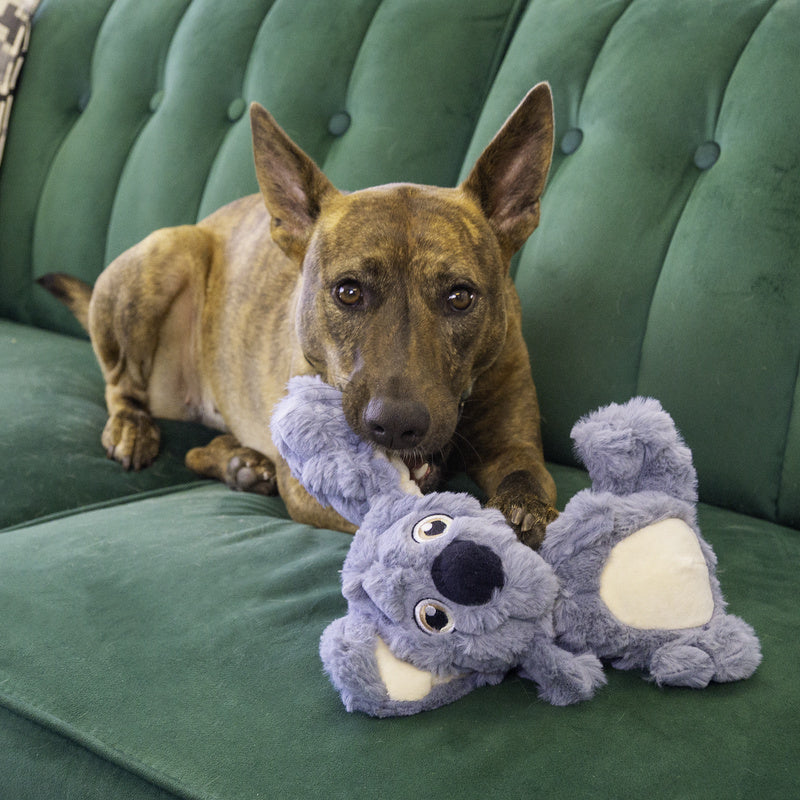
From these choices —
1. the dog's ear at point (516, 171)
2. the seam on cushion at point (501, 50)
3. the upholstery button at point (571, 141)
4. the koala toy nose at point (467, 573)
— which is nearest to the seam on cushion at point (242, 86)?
the seam on cushion at point (501, 50)

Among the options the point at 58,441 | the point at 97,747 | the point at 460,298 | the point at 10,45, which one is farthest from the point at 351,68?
the point at 97,747

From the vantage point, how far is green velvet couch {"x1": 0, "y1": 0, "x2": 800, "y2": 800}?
3.48 ft

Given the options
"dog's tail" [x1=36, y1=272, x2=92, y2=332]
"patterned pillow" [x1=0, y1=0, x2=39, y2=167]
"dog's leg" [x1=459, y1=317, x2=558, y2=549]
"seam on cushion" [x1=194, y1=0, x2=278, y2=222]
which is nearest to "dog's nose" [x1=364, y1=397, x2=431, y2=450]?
"dog's leg" [x1=459, y1=317, x2=558, y2=549]

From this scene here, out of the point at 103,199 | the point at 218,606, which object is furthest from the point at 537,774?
the point at 103,199

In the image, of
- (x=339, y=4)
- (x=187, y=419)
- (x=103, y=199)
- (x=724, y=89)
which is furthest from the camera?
(x=103, y=199)

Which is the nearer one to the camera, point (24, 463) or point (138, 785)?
point (138, 785)

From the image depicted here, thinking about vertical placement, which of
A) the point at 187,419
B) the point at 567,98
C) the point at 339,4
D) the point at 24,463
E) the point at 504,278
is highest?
the point at 339,4

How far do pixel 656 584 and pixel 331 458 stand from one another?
500mm

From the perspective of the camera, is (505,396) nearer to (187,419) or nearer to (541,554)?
(541,554)

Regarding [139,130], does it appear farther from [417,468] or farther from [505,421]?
[417,468]

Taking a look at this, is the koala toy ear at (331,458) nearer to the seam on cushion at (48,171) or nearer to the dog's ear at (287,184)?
the dog's ear at (287,184)

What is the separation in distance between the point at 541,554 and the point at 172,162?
226 cm

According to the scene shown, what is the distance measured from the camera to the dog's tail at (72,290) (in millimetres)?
3074

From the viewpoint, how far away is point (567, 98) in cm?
231
